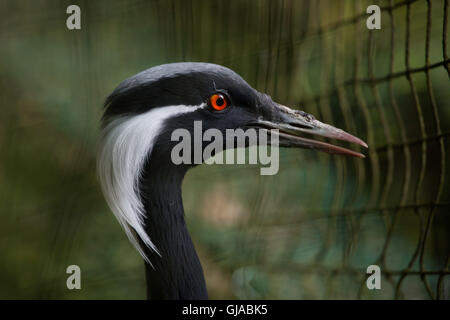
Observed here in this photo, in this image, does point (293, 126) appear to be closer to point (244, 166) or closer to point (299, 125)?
point (299, 125)

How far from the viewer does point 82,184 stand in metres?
2.23

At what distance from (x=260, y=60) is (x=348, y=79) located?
37 cm

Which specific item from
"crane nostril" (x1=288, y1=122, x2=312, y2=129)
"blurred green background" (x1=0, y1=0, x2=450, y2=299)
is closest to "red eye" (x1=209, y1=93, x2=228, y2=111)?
"crane nostril" (x1=288, y1=122, x2=312, y2=129)

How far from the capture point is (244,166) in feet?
7.81

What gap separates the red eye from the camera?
140 cm

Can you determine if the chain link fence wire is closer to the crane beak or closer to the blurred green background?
the blurred green background

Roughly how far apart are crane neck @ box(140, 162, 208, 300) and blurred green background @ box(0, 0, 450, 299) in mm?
841

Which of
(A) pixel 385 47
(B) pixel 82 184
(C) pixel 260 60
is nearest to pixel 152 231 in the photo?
(B) pixel 82 184

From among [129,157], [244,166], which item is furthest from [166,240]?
[244,166]

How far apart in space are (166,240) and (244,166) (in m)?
1.03

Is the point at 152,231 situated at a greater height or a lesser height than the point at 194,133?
lesser

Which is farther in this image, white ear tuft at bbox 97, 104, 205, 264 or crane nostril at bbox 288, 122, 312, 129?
crane nostril at bbox 288, 122, 312, 129

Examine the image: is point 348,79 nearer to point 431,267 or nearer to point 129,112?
point 431,267

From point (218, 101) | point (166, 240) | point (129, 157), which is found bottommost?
point (166, 240)
